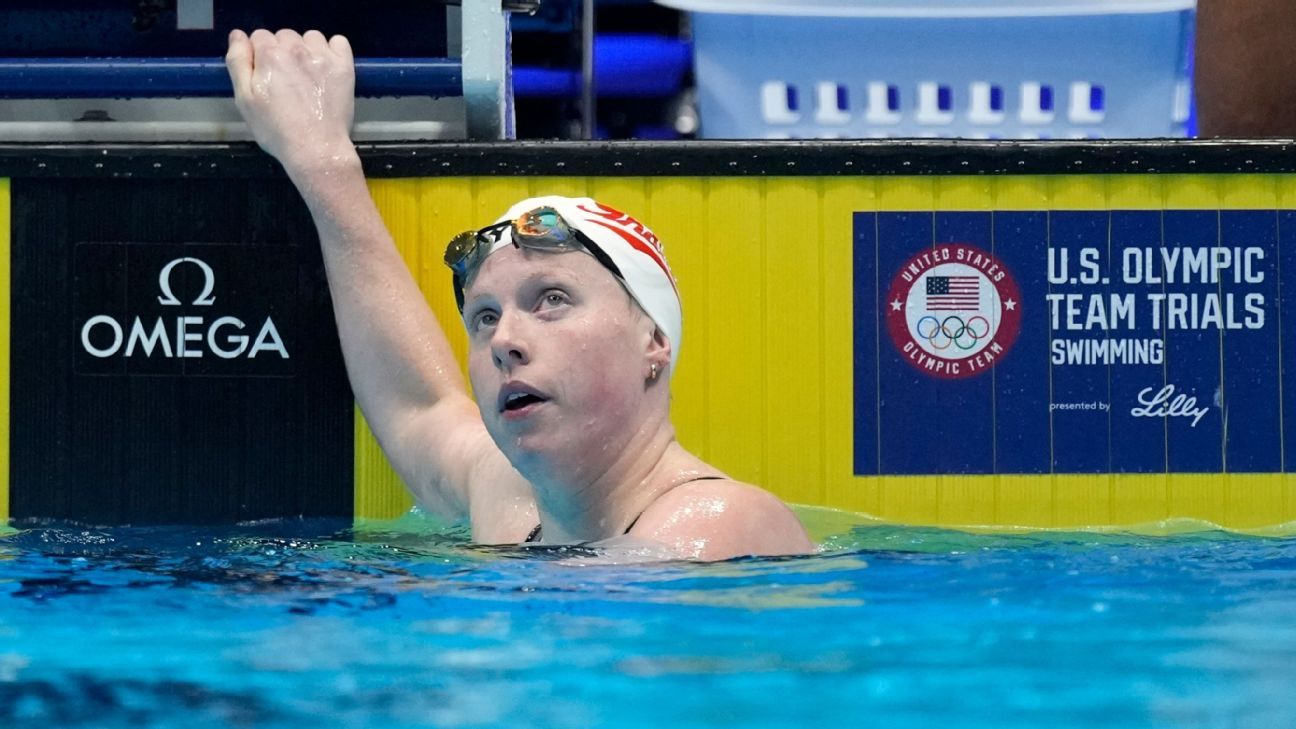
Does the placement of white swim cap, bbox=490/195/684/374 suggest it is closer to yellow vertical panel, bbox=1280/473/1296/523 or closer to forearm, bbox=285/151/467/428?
forearm, bbox=285/151/467/428

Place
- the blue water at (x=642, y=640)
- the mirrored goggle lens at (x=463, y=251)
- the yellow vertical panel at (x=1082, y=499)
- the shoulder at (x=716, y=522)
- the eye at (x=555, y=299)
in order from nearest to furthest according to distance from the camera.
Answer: the blue water at (x=642, y=640) < the shoulder at (x=716, y=522) < the eye at (x=555, y=299) < the mirrored goggle lens at (x=463, y=251) < the yellow vertical panel at (x=1082, y=499)

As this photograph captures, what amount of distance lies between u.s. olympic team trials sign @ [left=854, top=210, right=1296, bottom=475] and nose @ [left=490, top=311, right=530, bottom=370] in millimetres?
1479

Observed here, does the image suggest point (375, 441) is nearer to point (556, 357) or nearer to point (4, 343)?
point (4, 343)

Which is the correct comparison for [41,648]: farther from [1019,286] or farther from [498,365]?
[1019,286]

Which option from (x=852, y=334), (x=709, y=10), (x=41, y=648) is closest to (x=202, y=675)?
(x=41, y=648)

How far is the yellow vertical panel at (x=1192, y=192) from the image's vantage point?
168 inches

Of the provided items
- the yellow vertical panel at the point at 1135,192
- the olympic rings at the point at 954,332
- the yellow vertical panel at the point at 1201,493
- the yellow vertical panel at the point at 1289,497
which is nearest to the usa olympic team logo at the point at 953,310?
the olympic rings at the point at 954,332

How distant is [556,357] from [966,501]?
166cm

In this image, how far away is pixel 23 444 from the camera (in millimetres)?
4262

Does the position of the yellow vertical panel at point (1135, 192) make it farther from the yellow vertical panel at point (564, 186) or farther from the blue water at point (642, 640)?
the yellow vertical panel at point (564, 186)

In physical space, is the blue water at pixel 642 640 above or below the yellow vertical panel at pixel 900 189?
below

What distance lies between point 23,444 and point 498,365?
6.22ft

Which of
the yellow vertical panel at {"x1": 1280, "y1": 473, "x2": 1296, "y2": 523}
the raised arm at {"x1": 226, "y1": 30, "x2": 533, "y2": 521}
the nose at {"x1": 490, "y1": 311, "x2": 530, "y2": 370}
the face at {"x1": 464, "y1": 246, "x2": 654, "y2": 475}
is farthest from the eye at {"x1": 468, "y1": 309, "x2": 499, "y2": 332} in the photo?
the yellow vertical panel at {"x1": 1280, "y1": 473, "x2": 1296, "y2": 523}

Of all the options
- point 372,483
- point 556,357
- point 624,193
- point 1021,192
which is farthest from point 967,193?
point 372,483
